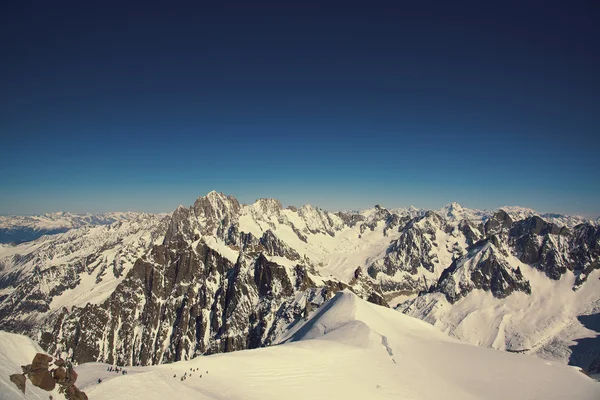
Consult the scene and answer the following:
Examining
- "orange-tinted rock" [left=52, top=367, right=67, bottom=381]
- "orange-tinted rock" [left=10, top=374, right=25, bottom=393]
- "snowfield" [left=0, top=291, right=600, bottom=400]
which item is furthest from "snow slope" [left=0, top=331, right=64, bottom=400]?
"orange-tinted rock" [left=52, top=367, right=67, bottom=381]

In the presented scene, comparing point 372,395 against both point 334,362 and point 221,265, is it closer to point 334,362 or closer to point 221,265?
point 334,362

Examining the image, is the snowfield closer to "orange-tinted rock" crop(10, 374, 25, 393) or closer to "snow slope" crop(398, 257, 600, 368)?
"orange-tinted rock" crop(10, 374, 25, 393)

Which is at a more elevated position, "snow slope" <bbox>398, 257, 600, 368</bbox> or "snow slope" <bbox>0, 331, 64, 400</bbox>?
"snow slope" <bbox>0, 331, 64, 400</bbox>

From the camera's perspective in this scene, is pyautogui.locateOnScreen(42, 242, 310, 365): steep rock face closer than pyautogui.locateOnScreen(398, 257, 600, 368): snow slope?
Yes

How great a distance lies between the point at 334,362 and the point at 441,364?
64.8 feet

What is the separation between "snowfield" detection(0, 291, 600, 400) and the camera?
2792 centimetres

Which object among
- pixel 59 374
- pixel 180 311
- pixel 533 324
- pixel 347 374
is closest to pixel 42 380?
pixel 59 374

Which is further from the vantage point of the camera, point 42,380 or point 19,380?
point 42,380

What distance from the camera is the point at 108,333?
16350 centimetres

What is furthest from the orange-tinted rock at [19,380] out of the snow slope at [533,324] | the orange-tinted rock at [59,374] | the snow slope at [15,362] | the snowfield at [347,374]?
the snow slope at [533,324]

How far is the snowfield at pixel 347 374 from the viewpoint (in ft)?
91.6

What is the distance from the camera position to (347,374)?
133 feet

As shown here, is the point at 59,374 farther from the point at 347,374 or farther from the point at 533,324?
the point at 533,324

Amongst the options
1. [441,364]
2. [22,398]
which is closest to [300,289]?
[441,364]
